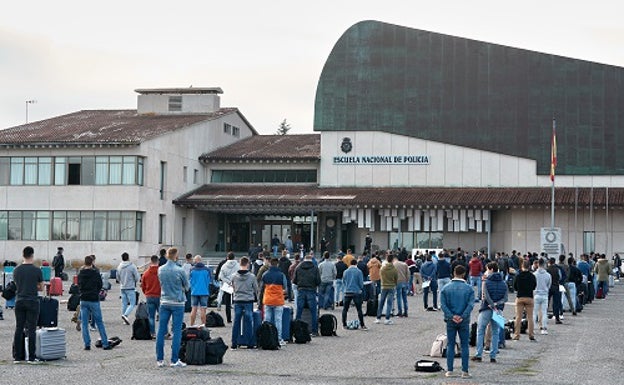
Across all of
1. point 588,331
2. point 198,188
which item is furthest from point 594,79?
point 588,331

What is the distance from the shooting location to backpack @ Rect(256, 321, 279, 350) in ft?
73.4

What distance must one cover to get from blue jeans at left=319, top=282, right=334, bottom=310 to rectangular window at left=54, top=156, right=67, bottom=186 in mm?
34381

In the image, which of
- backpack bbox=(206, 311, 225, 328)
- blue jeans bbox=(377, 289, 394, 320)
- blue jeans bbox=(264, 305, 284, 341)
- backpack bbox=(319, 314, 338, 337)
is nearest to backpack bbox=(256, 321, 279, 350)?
blue jeans bbox=(264, 305, 284, 341)

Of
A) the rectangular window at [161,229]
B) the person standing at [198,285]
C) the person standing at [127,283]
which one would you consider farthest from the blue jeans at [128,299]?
the rectangular window at [161,229]

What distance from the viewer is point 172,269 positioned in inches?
747

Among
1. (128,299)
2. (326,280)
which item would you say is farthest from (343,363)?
(326,280)

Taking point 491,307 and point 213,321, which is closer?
point 491,307

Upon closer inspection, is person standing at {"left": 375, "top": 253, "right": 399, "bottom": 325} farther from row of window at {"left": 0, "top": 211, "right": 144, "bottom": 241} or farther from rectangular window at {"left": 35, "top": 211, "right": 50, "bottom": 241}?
rectangular window at {"left": 35, "top": 211, "right": 50, "bottom": 241}

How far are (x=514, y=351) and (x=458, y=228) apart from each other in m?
44.2

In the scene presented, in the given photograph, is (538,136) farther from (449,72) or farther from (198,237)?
(198,237)

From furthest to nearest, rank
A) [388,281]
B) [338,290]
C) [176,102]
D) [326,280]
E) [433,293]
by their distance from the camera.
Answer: [176,102] → [433,293] → [338,290] → [326,280] → [388,281]

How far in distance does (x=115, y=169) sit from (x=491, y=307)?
4528 cm

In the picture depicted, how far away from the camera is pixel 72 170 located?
2557 inches

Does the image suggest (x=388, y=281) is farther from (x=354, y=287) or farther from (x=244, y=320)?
(x=244, y=320)
